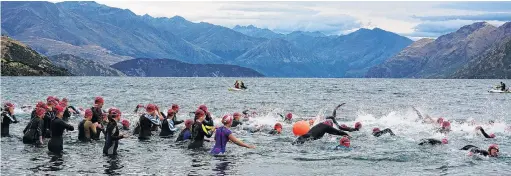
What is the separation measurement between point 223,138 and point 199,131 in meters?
1.85

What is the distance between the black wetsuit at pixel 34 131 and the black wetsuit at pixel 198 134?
24.2ft

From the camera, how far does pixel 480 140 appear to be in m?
35.5

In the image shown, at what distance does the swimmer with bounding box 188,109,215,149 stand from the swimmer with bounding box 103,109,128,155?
356 cm

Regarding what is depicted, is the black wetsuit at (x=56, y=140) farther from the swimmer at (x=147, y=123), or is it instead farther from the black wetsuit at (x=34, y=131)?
the swimmer at (x=147, y=123)

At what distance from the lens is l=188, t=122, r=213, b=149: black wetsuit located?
89.3ft

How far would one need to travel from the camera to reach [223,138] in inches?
1051

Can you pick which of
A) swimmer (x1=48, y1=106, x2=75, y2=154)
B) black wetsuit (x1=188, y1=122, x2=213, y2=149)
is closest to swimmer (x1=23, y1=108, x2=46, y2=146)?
swimmer (x1=48, y1=106, x2=75, y2=154)

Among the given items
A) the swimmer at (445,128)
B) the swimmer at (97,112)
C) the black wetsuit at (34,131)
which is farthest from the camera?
the swimmer at (445,128)

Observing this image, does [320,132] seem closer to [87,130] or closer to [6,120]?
[87,130]

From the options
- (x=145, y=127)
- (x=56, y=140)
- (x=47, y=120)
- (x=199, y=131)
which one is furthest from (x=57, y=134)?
(x=199, y=131)

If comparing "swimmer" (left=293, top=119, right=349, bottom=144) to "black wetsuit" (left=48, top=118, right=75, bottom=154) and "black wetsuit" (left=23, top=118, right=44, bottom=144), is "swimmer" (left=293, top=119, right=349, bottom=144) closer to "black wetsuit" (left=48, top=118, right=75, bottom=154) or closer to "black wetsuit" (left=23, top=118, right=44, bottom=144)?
"black wetsuit" (left=48, top=118, right=75, bottom=154)

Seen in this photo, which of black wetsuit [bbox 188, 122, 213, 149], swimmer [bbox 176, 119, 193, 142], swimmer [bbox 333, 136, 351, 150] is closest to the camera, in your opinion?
black wetsuit [bbox 188, 122, 213, 149]

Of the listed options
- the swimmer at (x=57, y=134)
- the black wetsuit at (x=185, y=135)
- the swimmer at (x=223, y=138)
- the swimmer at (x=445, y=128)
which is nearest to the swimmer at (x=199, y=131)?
the swimmer at (x=223, y=138)

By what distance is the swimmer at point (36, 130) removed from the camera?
28.1m
